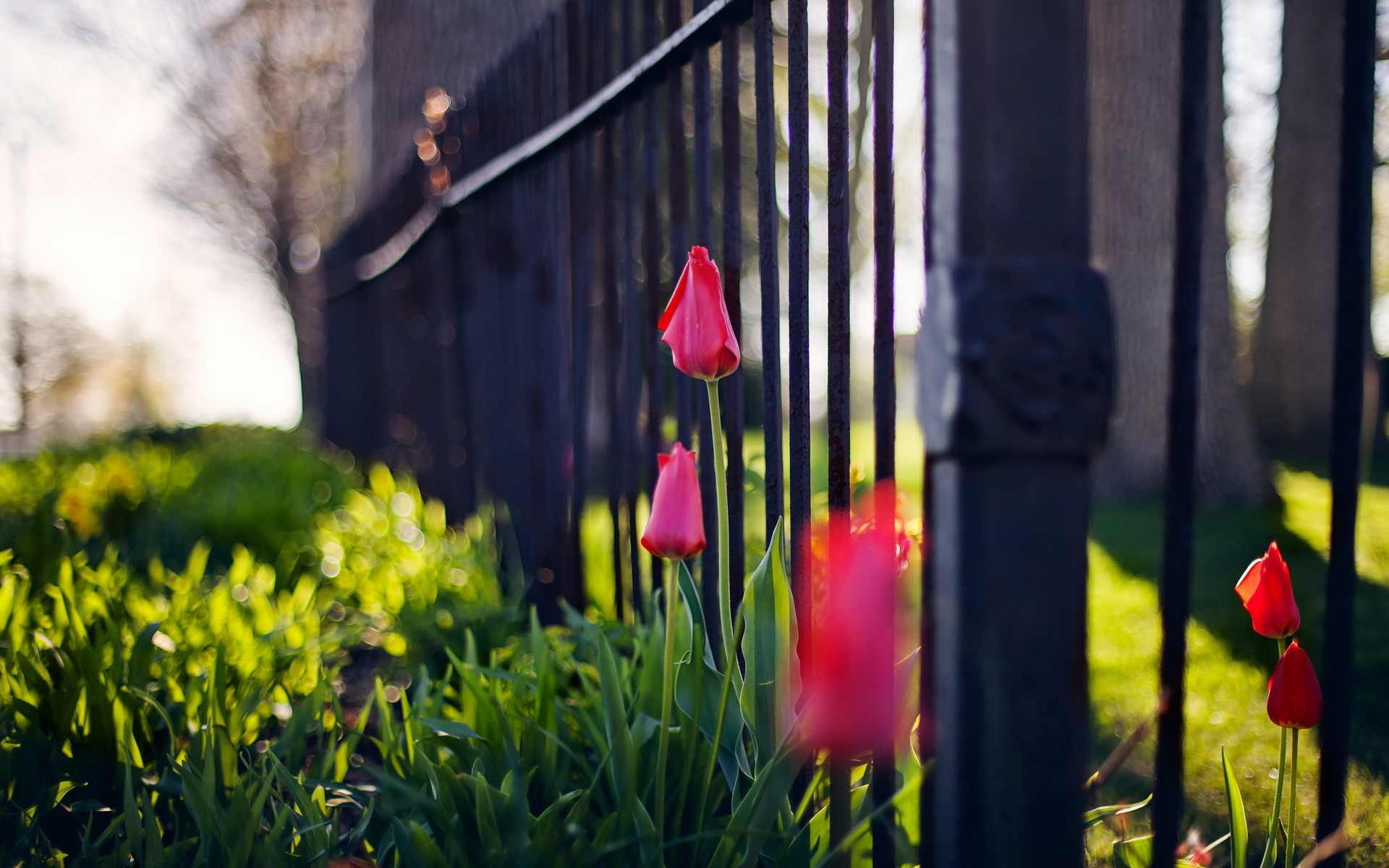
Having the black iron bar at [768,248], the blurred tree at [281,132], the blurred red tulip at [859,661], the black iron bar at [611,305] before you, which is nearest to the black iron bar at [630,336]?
the black iron bar at [611,305]

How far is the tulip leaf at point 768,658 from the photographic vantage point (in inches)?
51.8

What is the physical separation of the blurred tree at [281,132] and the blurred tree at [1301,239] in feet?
39.3

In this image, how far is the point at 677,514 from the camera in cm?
120

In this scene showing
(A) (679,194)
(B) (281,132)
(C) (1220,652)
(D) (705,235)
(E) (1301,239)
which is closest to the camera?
(D) (705,235)

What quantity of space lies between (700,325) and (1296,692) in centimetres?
91

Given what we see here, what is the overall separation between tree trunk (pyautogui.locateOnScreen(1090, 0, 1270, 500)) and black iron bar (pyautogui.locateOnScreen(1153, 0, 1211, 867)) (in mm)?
5616

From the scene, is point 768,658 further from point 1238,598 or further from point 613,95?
point 1238,598

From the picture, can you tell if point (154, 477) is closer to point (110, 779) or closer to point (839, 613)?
point (110, 779)

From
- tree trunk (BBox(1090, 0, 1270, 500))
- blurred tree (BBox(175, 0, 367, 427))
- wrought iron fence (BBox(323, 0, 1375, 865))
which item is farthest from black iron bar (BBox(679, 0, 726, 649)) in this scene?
blurred tree (BBox(175, 0, 367, 427))

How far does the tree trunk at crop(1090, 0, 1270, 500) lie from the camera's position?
601 cm

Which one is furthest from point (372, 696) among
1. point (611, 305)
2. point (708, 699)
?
point (611, 305)

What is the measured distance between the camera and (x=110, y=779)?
1.72 meters

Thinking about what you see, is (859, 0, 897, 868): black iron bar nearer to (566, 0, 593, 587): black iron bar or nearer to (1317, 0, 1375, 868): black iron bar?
(1317, 0, 1375, 868): black iron bar

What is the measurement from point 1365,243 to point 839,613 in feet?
2.39
